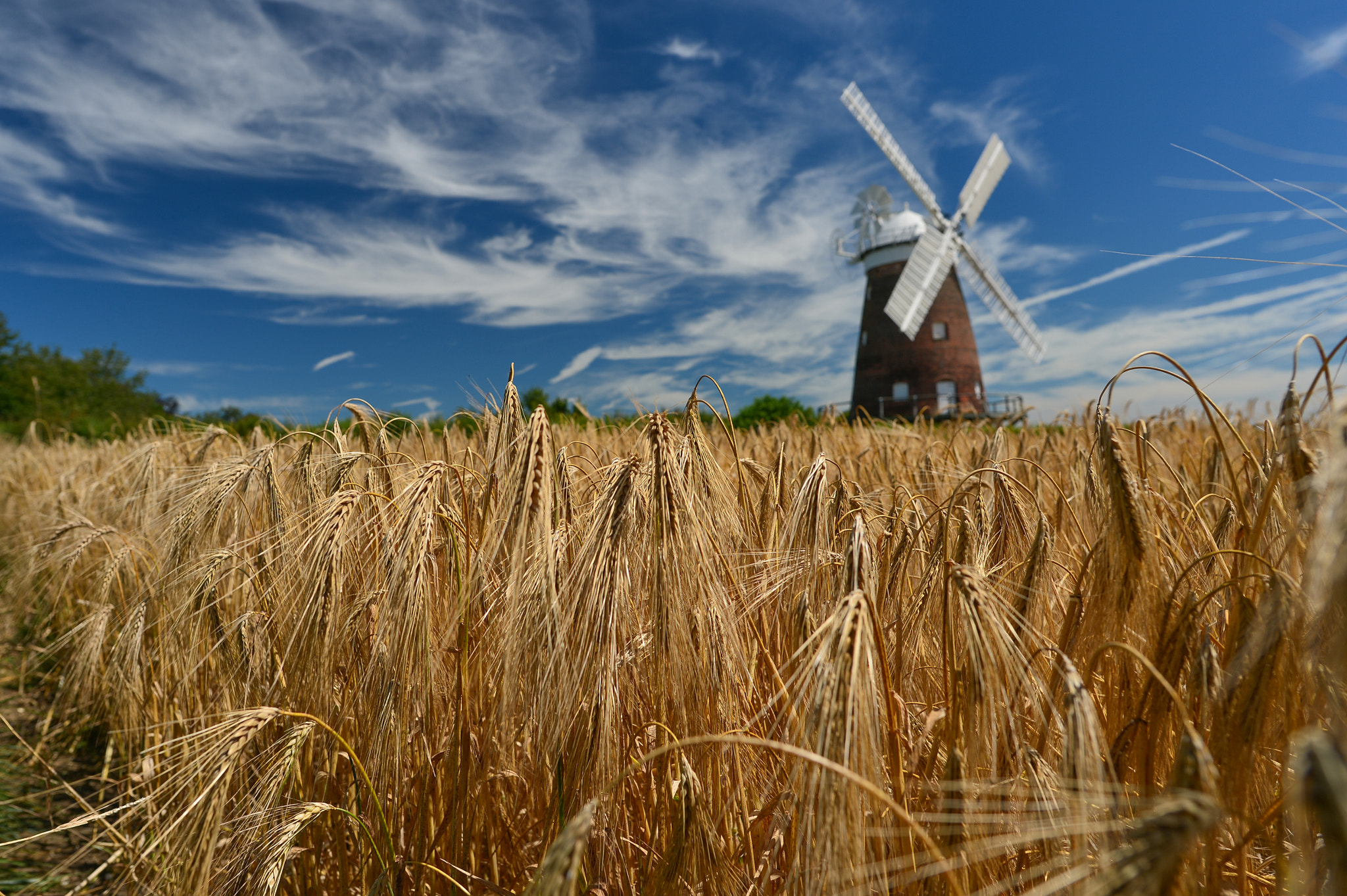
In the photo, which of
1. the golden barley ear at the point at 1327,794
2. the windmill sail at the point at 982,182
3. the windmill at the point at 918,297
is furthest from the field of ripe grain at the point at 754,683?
the windmill sail at the point at 982,182

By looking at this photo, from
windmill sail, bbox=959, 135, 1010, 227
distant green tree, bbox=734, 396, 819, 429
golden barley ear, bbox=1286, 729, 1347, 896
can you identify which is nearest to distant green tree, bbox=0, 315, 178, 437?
distant green tree, bbox=734, 396, 819, 429

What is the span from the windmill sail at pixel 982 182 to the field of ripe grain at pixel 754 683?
26.6m

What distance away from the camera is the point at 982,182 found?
25094 mm

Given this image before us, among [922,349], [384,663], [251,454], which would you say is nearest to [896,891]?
[384,663]

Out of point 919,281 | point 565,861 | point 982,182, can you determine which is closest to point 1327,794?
point 565,861

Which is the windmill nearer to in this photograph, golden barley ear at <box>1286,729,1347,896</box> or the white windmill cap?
the white windmill cap

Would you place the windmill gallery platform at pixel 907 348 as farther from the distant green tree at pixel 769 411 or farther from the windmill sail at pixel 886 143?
the distant green tree at pixel 769 411

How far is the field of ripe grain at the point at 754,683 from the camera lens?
2.67ft

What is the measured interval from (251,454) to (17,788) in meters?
2.29

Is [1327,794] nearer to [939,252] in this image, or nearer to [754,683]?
[754,683]

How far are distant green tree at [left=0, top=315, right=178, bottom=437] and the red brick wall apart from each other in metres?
24.4

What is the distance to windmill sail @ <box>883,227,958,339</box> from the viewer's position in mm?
21859

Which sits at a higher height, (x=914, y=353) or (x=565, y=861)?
(x=914, y=353)

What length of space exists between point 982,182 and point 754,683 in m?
29.0
